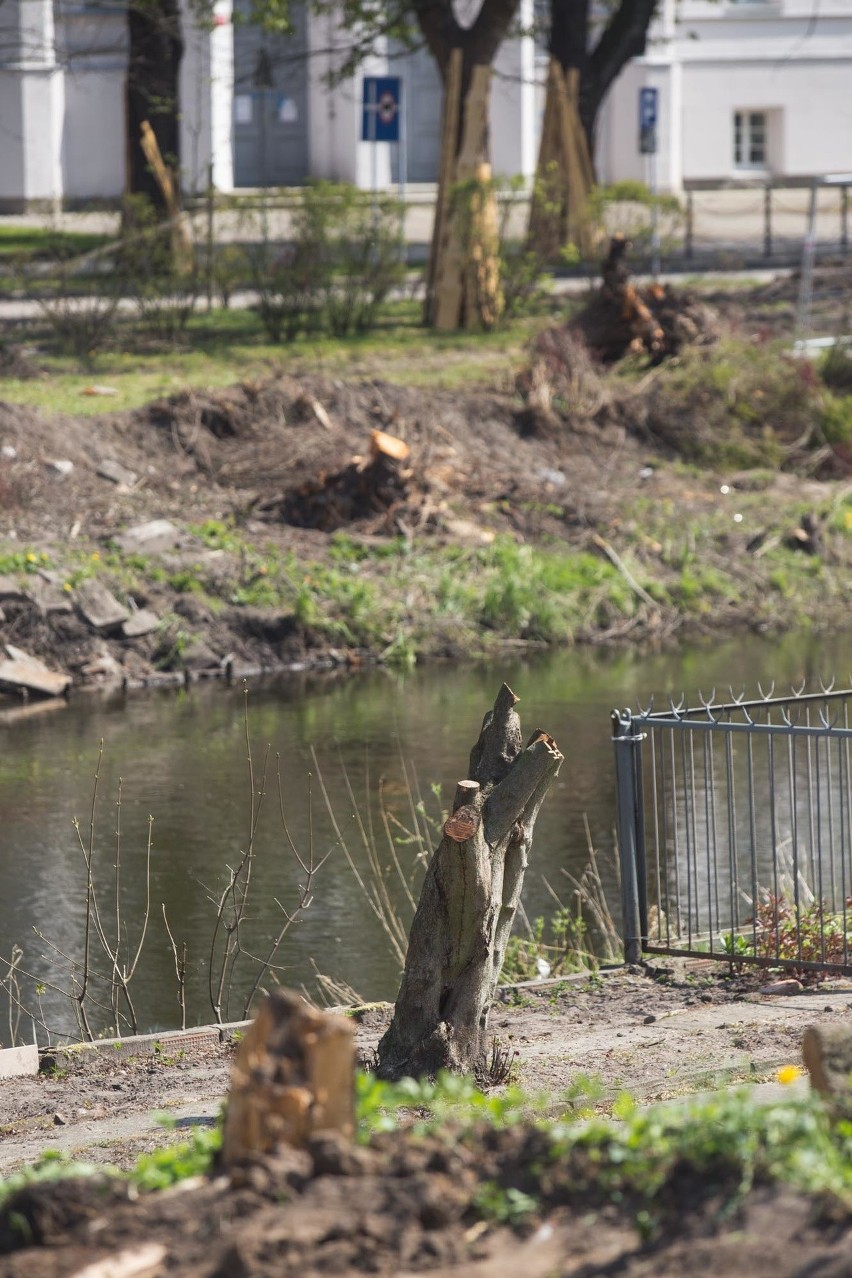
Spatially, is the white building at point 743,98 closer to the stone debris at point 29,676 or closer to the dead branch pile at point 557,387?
the dead branch pile at point 557,387

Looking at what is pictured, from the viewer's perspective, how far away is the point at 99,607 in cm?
1944

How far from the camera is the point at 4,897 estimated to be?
12039mm

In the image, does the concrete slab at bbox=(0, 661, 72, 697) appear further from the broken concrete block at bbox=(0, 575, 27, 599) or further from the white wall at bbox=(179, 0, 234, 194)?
the white wall at bbox=(179, 0, 234, 194)

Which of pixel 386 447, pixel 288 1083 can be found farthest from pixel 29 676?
pixel 288 1083

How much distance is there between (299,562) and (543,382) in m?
5.70

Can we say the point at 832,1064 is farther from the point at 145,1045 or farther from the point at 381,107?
the point at 381,107

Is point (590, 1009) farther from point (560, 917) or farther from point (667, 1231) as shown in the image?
point (667, 1231)

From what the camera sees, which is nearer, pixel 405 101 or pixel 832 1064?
pixel 832 1064

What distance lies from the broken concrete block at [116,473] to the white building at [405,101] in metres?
15.1

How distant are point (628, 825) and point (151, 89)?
2555cm

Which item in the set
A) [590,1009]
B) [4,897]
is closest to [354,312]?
[4,897]

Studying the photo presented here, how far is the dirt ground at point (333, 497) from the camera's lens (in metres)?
19.9

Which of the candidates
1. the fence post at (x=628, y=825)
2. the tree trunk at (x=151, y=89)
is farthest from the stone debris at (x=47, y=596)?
the tree trunk at (x=151, y=89)

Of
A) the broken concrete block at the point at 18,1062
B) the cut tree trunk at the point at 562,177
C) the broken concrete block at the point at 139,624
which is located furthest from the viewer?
the cut tree trunk at the point at 562,177
